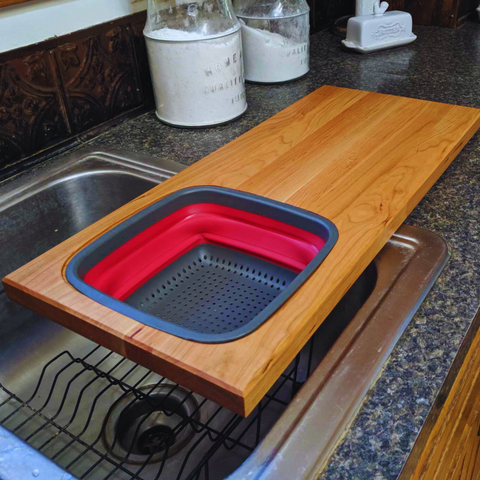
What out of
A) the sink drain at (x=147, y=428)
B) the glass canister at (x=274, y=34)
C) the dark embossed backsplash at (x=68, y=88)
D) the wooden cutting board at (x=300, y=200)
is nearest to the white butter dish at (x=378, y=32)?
the glass canister at (x=274, y=34)

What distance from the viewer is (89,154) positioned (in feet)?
3.34

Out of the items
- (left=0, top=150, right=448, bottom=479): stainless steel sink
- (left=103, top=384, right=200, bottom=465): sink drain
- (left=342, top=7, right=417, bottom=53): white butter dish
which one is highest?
(left=342, top=7, right=417, bottom=53): white butter dish

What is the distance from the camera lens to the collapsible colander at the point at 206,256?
26.4 inches

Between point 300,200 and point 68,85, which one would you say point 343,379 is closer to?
point 300,200

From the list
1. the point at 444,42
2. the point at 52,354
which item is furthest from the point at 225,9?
the point at 444,42

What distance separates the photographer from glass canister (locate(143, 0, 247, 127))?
38.2 inches

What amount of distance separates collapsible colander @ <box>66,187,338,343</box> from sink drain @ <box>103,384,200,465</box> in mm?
153

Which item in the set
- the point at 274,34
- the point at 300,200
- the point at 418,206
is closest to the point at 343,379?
the point at 300,200

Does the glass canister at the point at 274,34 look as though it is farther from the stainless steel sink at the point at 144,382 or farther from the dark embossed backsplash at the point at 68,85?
the stainless steel sink at the point at 144,382

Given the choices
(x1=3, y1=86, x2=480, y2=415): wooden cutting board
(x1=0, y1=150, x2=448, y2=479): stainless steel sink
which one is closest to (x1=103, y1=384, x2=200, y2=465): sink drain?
(x1=0, y1=150, x2=448, y2=479): stainless steel sink

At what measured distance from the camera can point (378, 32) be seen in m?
1.44

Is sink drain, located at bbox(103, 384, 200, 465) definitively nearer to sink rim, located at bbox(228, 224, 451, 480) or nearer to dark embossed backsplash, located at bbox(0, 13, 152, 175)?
sink rim, located at bbox(228, 224, 451, 480)

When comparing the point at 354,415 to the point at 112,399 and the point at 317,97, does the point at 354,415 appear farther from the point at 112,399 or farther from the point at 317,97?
the point at 317,97

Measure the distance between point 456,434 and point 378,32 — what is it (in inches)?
43.2
